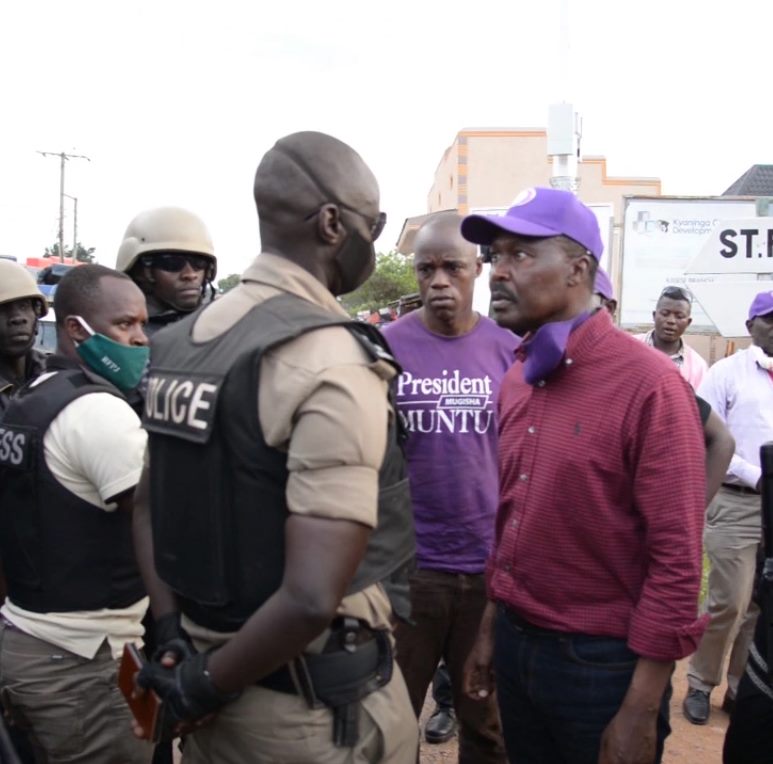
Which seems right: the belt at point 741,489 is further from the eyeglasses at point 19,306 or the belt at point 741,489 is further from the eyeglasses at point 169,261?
the eyeglasses at point 19,306

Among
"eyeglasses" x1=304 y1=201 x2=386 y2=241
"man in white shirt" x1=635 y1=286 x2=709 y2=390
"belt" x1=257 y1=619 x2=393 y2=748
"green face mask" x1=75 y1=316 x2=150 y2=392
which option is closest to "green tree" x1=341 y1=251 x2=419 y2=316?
"man in white shirt" x1=635 y1=286 x2=709 y2=390

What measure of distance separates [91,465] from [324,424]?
1.08m

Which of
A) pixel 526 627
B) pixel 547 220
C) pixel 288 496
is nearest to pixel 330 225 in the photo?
pixel 288 496

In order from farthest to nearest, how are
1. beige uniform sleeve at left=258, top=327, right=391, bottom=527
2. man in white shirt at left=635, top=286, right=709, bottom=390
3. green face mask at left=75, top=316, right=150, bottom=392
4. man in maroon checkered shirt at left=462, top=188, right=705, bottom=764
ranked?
1. man in white shirt at left=635, top=286, right=709, bottom=390
2. green face mask at left=75, top=316, right=150, bottom=392
3. man in maroon checkered shirt at left=462, top=188, right=705, bottom=764
4. beige uniform sleeve at left=258, top=327, right=391, bottom=527

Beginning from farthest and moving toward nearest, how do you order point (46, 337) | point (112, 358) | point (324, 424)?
point (46, 337), point (112, 358), point (324, 424)

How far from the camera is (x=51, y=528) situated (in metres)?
2.33

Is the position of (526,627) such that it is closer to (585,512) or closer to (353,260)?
(585,512)

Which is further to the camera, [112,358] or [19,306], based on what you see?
[19,306]

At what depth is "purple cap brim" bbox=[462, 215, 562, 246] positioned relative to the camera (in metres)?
2.10

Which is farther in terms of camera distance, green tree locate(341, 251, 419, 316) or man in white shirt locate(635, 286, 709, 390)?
green tree locate(341, 251, 419, 316)

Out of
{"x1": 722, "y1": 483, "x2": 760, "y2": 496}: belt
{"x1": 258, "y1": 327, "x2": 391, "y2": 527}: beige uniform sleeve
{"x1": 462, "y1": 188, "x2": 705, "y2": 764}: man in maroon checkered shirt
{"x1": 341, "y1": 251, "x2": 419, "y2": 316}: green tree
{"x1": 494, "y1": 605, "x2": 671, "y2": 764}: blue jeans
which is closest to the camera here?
{"x1": 258, "y1": 327, "x2": 391, "y2": 527}: beige uniform sleeve

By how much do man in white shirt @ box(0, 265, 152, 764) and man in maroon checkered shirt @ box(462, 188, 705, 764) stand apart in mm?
1085

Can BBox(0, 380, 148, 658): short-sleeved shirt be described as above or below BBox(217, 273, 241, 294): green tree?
below

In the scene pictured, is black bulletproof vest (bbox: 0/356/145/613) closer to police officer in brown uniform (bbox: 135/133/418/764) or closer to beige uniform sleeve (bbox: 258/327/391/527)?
police officer in brown uniform (bbox: 135/133/418/764)
